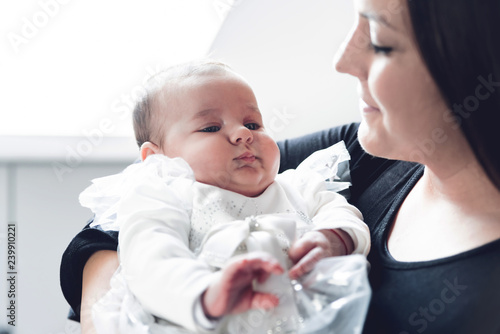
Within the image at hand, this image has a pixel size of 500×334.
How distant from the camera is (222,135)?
3.31ft

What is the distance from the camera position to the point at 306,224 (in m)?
0.96

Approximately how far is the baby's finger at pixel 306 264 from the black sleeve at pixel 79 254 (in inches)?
18.3

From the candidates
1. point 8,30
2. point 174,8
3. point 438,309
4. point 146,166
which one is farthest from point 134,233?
point 174,8

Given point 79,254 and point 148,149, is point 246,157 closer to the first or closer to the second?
point 148,149

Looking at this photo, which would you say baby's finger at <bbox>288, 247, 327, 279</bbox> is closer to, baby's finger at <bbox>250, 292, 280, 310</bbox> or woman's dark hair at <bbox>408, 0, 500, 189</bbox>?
baby's finger at <bbox>250, 292, 280, 310</bbox>

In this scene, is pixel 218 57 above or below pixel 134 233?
below

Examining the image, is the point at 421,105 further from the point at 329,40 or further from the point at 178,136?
the point at 329,40

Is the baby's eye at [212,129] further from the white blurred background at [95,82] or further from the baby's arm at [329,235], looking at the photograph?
the white blurred background at [95,82]

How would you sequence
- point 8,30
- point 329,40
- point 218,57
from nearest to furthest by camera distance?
1. point 8,30
2. point 329,40
3. point 218,57

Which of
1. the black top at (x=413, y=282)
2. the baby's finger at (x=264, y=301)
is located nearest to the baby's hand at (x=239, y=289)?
the baby's finger at (x=264, y=301)

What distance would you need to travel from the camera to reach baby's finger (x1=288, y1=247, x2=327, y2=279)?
77 centimetres

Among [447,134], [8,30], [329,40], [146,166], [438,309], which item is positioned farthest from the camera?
[329,40]

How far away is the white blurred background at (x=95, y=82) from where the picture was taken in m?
1.75

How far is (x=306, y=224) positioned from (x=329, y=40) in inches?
45.9
